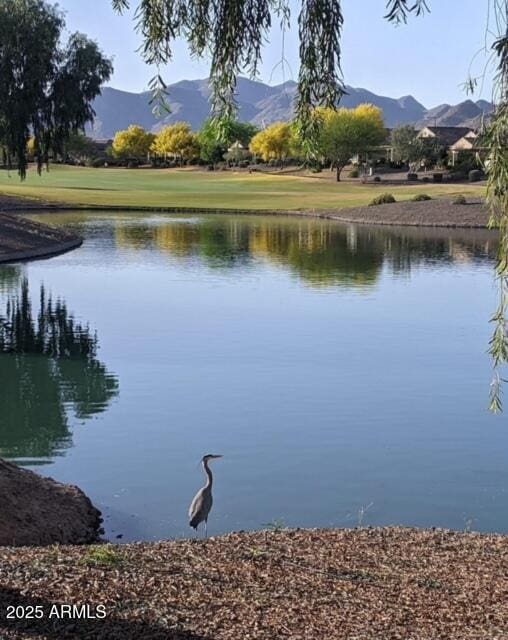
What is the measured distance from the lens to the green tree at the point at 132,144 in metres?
134

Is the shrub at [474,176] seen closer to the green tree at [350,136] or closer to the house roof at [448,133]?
the green tree at [350,136]

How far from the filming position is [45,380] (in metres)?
17.0

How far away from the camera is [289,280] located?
102ft

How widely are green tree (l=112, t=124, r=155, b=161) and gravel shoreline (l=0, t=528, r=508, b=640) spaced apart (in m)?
129

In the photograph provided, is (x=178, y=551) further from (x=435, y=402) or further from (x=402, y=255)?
(x=402, y=255)

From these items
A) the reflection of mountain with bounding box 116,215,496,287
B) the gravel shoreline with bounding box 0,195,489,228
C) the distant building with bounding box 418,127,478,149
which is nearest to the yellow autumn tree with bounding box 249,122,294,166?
the distant building with bounding box 418,127,478,149

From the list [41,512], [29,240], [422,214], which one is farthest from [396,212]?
[41,512]

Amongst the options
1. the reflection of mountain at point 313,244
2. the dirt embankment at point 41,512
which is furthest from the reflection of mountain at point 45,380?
the reflection of mountain at point 313,244

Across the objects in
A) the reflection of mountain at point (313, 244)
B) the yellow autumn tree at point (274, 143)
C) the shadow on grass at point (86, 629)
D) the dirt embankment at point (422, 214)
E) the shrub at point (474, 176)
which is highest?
the yellow autumn tree at point (274, 143)

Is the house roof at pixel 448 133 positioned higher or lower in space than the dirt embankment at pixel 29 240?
higher

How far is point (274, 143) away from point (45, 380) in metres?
100

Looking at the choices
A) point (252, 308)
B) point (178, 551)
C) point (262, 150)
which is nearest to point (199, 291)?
point (252, 308)

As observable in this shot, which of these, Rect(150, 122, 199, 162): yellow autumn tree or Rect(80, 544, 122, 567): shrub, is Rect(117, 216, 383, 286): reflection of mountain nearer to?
Rect(80, 544, 122, 567): shrub

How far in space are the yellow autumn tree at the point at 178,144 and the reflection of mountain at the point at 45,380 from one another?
346 ft
